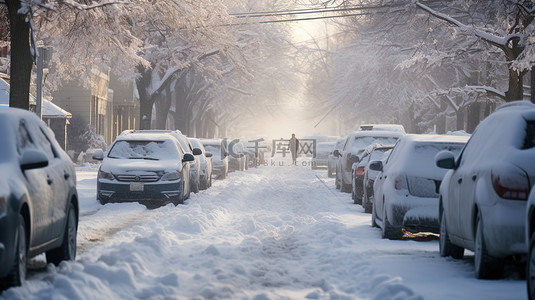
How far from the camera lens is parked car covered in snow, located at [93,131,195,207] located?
65.2 ft

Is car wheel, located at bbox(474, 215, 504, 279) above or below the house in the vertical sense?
below

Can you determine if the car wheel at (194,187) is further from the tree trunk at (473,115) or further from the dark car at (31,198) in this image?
the tree trunk at (473,115)

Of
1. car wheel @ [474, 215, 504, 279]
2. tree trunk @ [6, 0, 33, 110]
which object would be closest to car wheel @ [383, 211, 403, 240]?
car wheel @ [474, 215, 504, 279]

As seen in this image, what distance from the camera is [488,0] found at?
1080 inches

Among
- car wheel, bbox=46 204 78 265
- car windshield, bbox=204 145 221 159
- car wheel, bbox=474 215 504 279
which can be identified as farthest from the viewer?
car windshield, bbox=204 145 221 159

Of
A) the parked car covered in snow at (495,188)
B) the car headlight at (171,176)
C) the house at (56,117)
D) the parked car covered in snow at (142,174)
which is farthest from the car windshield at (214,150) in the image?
the parked car covered in snow at (495,188)

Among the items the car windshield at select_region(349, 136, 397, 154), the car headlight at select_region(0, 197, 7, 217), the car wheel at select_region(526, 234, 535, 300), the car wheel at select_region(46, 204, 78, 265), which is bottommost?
the car wheel at select_region(46, 204, 78, 265)

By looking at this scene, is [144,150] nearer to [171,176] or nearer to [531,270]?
[171,176]

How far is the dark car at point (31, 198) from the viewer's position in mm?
7695

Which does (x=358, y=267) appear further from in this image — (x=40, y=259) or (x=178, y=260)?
(x=40, y=259)

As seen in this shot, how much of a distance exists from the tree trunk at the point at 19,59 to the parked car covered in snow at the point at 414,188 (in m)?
9.86

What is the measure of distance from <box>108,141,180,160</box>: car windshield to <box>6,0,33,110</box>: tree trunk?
2.41 metres

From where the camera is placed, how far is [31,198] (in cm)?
845

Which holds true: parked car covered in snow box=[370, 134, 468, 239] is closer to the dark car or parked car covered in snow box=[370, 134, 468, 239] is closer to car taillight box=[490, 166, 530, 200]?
car taillight box=[490, 166, 530, 200]
